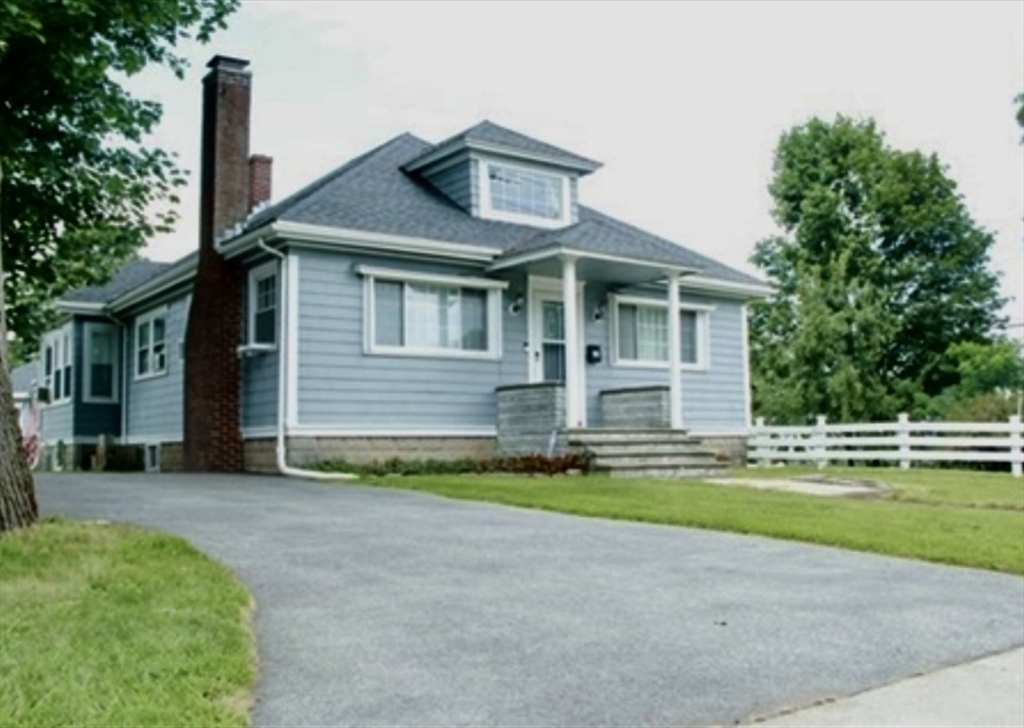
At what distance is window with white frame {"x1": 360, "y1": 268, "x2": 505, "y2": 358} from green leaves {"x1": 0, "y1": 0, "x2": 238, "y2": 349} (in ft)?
11.0

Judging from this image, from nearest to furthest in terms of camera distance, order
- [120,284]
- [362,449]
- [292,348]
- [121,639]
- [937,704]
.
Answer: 1. [937,704]
2. [121,639]
3. [292,348]
4. [362,449]
5. [120,284]

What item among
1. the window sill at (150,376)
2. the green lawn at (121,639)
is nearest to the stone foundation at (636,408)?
the window sill at (150,376)

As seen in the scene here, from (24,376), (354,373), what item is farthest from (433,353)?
(24,376)

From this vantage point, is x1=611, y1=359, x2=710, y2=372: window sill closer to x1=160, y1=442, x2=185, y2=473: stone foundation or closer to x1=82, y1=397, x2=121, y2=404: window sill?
x1=160, y1=442, x2=185, y2=473: stone foundation

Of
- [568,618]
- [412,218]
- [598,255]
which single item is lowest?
[568,618]

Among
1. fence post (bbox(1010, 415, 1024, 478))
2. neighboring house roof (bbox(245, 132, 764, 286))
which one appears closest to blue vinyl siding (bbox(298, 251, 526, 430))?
neighboring house roof (bbox(245, 132, 764, 286))

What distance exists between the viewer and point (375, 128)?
77.3ft

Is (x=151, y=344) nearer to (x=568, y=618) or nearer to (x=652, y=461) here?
A: (x=652, y=461)

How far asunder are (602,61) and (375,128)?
8.03 m

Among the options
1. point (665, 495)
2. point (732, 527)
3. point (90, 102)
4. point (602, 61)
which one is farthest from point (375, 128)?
point (732, 527)

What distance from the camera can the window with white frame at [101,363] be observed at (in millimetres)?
22438

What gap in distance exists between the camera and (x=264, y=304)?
52.4 ft

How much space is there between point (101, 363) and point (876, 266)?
24650 mm

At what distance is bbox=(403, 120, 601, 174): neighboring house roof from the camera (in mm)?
17750
